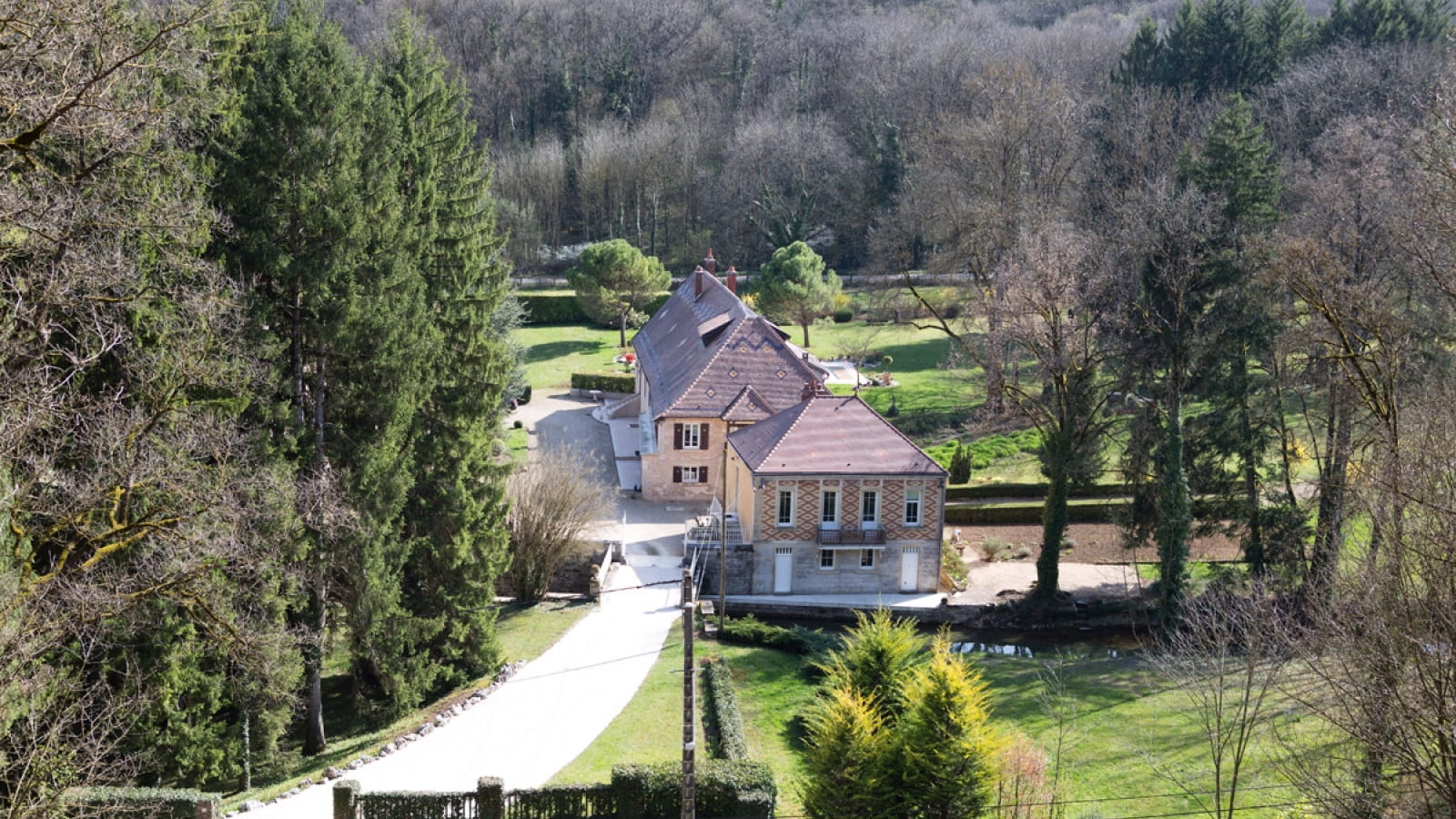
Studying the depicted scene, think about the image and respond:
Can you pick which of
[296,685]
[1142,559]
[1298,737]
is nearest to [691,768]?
[296,685]

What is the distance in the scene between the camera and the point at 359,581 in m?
23.7

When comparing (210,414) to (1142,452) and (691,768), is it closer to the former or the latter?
(691,768)

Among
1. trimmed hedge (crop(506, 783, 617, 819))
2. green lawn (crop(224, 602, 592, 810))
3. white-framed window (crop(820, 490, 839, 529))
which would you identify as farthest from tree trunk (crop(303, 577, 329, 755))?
white-framed window (crop(820, 490, 839, 529))

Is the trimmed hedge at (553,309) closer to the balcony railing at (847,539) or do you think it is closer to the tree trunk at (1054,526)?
the balcony railing at (847,539)

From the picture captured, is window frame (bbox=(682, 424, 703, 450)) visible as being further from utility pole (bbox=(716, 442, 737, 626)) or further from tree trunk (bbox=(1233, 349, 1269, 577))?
tree trunk (bbox=(1233, 349, 1269, 577))

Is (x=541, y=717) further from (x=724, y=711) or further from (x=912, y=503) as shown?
(x=912, y=503)

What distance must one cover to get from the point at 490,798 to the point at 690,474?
2197 cm

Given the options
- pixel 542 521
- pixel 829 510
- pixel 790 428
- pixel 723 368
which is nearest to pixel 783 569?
pixel 829 510

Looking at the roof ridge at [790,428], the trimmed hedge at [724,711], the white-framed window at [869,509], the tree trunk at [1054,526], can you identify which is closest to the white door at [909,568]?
the white-framed window at [869,509]

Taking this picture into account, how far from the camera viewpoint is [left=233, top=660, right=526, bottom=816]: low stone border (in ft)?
67.6

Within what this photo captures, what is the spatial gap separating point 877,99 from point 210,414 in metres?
66.7

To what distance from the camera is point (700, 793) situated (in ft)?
65.5

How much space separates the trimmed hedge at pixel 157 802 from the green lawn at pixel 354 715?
1411mm

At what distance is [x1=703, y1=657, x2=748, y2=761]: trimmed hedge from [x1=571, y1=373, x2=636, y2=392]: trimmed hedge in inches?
1092
